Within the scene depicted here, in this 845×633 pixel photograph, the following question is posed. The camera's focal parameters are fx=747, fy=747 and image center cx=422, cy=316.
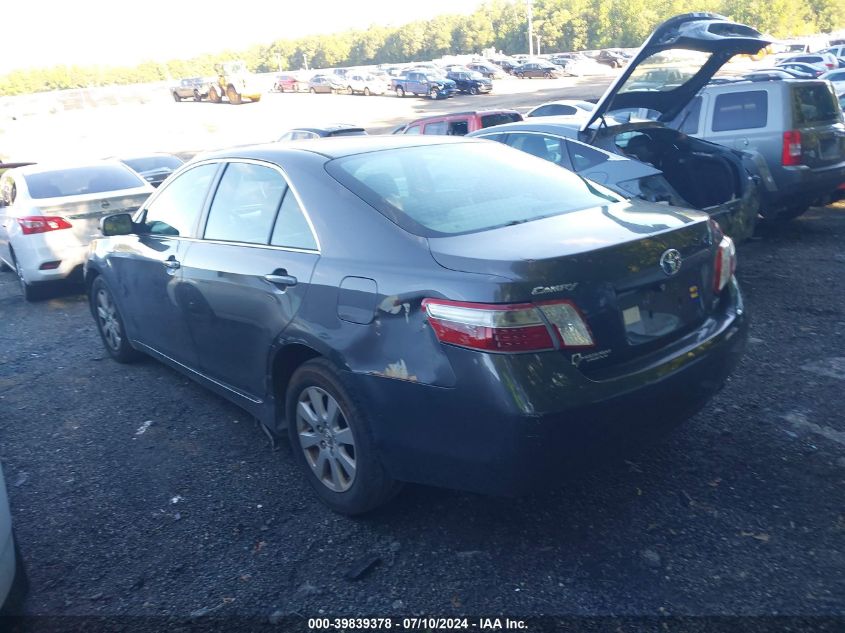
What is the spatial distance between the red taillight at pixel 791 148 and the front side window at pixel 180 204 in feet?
21.7

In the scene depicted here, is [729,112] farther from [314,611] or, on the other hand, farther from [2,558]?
[2,558]

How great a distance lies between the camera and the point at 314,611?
2846 millimetres

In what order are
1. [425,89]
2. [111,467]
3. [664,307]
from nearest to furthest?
[664,307]
[111,467]
[425,89]

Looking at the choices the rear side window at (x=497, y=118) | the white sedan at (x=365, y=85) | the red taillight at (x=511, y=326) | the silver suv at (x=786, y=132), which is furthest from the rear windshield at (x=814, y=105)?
the white sedan at (x=365, y=85)

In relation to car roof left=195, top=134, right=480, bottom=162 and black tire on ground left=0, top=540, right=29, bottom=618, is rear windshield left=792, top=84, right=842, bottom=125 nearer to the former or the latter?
car roof left=195, top=134, right=480, bottom=162

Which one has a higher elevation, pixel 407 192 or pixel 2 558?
pixel 407 192

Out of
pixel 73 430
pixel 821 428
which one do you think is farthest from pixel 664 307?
pixel 73 430

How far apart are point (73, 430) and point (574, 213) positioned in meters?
3.38

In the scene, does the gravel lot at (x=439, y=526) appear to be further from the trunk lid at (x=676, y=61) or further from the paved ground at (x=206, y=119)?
the paved ground at (x=206, y=119)

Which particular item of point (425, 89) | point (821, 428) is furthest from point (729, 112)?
point (425, 89)

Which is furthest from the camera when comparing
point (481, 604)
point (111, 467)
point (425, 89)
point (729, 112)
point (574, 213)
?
point (425, 89)

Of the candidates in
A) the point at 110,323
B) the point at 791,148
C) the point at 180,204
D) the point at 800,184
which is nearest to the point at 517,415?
the point at 180,204

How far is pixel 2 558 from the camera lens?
8.61 feet

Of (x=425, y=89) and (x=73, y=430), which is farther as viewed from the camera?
(x=425, y=89)
